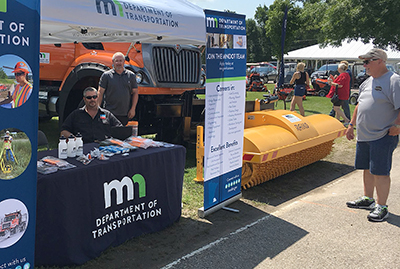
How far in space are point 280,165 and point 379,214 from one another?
178 cm

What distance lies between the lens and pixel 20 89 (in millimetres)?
2721

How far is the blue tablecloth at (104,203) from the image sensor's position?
333 centimetres

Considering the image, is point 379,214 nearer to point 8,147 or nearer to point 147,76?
point 8,147

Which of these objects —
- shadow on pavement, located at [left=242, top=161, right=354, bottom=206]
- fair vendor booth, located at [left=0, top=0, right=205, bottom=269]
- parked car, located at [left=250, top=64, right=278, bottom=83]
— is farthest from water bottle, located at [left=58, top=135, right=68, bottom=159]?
parked car, located at [left=250, top=64, right=278, bottom=83]

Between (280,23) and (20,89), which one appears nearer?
(20,89)

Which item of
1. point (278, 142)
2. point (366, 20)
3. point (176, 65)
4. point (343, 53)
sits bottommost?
point (278, 142)

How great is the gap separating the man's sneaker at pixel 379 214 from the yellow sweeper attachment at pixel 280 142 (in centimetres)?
141

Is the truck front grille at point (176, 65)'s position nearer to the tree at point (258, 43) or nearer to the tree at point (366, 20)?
the tree at point (366, 20)

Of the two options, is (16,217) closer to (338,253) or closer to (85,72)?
(338,253)

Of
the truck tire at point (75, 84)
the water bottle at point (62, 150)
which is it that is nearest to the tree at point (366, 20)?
the truck tire at point (75, 84)

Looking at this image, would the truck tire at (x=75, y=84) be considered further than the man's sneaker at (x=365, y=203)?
Yes

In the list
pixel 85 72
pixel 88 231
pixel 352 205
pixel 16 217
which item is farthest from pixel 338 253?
pixel 85 72

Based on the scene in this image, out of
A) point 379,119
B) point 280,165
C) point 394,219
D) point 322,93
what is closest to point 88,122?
point 280,165

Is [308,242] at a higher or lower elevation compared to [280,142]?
lower
